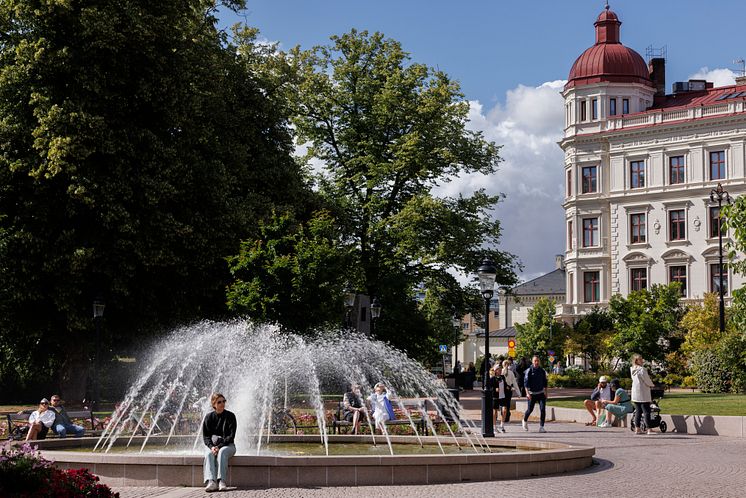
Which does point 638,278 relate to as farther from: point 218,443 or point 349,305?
point 218,443

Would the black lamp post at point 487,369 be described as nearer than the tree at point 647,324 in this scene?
Yes

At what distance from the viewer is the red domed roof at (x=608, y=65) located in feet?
265

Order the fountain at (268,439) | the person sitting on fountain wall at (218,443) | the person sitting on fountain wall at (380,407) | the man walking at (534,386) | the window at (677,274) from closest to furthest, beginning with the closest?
the person sitting on fountain wall at (218,443) < the fountain at (268,439) < the person sitting on fountain wall at (380,407) < the man walking at (534,386) < the window at (677,274)

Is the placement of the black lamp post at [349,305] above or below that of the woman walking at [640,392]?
above

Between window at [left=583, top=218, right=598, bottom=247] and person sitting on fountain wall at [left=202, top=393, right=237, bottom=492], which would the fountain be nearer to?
person sitting on fountain wall at [left=202, top=393, right=237, bottom=492]

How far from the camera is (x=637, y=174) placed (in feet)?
261

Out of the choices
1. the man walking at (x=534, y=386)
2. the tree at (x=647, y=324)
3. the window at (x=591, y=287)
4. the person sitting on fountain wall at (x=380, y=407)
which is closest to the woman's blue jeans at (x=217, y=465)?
the person sitting on fountain wall at (x=380, y=407)

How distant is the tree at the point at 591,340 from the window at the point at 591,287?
8.18 m

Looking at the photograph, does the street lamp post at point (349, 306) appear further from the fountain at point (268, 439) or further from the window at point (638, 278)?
the window at point (638, 278)

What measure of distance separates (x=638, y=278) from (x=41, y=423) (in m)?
63.3

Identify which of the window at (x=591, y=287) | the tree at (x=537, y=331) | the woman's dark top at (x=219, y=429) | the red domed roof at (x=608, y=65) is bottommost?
the woman's dark top at (x=219, y=429)

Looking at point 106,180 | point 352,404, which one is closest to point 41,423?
point 352,404

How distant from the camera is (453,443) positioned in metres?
19.4

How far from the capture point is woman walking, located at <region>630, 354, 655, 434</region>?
79.6ft
